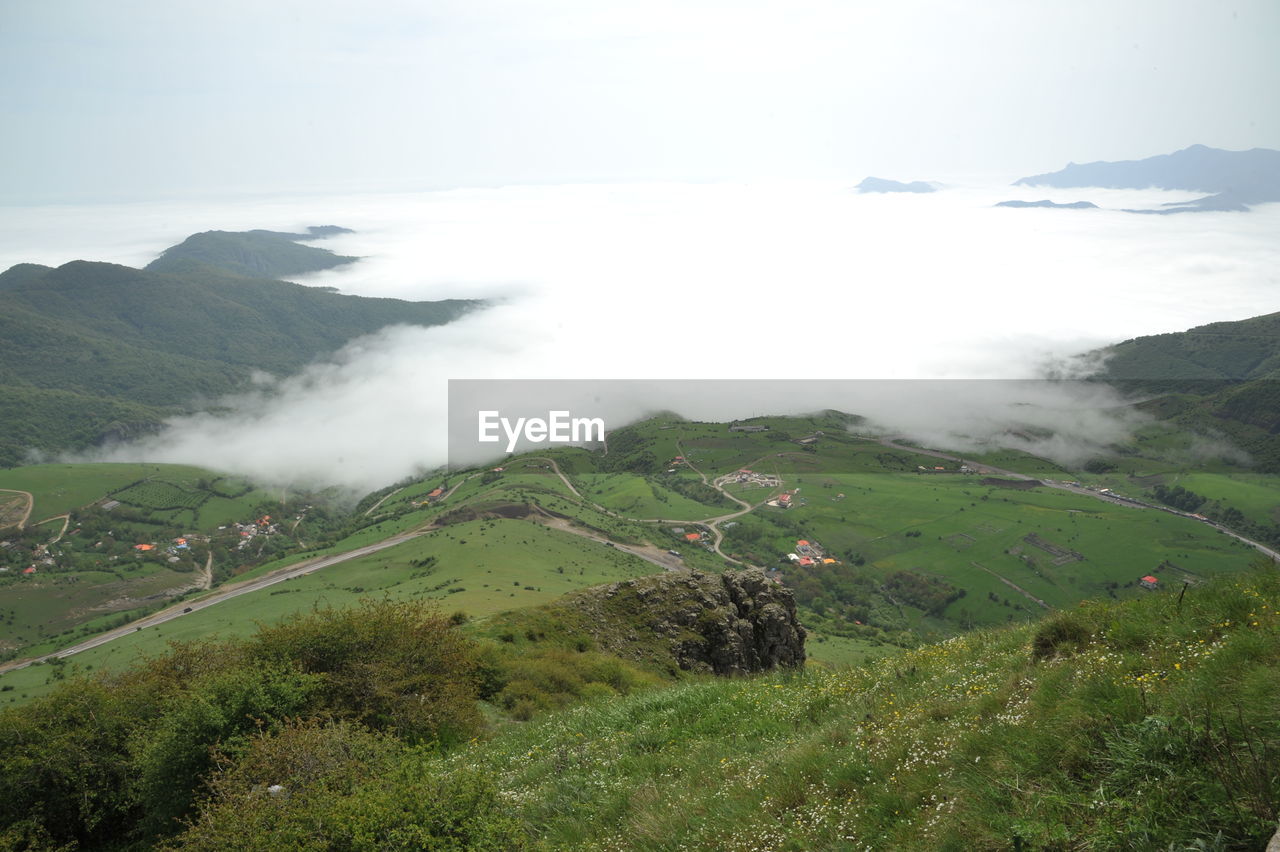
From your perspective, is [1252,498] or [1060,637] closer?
[1060,637]

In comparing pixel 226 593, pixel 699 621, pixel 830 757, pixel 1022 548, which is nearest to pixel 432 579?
pixel 226 593

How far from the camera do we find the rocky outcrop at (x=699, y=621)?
39156 mm

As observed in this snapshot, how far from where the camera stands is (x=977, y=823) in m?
6.08

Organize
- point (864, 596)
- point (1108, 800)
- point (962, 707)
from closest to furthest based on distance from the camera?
point (1108, 800) → point (962, 707) → point (864, 596)

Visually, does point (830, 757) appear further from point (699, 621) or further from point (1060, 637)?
point (699, 621)

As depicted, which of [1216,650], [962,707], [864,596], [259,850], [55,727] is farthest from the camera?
[864,596]

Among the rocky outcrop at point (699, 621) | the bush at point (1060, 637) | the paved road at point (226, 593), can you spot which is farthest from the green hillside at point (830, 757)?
the paved road at point (226, 593)

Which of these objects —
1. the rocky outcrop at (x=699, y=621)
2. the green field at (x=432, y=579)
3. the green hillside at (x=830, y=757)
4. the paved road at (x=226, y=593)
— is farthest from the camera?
the paved road at (x=226, y=593)

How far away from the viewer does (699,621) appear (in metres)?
41.0

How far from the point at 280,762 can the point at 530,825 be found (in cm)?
740

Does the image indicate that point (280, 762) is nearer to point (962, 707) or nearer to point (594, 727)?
point (594, 727)

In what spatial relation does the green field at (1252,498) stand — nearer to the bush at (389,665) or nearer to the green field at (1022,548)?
the green field at (1022,548)

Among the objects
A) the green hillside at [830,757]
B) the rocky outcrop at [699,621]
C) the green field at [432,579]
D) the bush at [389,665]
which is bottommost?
the green field at [432,579]

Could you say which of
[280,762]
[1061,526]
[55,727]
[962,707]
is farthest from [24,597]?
[1061,526]
